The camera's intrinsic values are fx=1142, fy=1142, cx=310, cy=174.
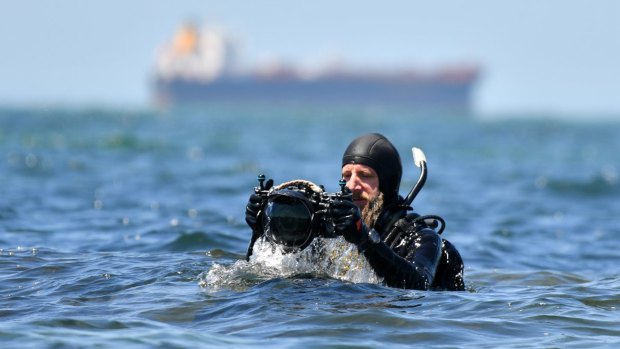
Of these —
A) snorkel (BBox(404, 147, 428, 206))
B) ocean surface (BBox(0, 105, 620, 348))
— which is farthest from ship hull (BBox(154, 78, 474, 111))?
snorkel (BBox(404, 147, 428, 206))

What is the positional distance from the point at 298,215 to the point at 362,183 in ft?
2.78

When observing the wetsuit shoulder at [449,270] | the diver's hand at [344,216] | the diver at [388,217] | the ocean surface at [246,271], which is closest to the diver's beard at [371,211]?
the diver at [388,217]

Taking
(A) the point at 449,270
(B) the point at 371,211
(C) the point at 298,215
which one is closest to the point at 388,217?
(B) the point at 371,211

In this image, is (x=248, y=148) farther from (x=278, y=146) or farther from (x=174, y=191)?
(x=174, y=191)

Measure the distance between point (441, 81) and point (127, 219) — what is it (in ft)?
532

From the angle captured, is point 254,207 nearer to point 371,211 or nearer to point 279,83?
point 371,211

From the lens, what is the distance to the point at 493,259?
13.9 metres

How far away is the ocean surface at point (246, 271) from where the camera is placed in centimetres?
779

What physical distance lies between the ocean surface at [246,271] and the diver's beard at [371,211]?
1.55 ft

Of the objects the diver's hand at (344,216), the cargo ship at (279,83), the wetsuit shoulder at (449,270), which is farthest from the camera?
the cargo ship at (279,83)

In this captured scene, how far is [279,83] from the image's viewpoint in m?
175

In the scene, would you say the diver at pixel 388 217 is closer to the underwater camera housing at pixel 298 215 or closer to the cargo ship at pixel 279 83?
the underwater camera housing at pixel 298 215

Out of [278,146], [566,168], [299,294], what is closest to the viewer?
[299,294]

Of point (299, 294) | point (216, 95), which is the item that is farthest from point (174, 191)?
point (216, 95)
